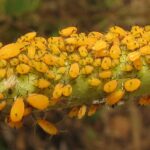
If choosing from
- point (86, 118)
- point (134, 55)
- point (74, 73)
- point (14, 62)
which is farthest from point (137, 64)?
point (86, 118)

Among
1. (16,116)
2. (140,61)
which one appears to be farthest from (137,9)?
(16,116)

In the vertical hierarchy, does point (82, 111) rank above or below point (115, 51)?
below

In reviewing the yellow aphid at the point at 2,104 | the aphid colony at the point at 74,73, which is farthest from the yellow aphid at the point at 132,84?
the yellow aphid at the point at 2,104

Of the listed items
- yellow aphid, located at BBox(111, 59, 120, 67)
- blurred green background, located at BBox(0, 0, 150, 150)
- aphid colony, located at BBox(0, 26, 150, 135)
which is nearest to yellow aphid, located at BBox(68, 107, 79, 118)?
aphid colony, located at BBox(0, 26, 150, 135)

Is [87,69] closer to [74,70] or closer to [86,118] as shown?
[74,70]

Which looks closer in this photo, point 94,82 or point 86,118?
point 94,82
